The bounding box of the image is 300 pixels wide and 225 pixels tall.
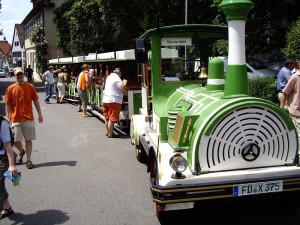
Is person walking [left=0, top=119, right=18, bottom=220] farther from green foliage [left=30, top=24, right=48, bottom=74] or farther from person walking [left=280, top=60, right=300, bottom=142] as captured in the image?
green foliage [left=30, top=24, right=48, bottom=74]

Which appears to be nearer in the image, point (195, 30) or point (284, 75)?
point (195, 30)

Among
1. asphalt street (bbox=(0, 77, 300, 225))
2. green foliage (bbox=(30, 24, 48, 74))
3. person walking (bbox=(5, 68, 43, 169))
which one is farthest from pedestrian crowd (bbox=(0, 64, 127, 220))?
green foliage (bbox=(30, 24, 48, 74))

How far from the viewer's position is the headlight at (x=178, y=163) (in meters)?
4.02

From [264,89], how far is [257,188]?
8.79m

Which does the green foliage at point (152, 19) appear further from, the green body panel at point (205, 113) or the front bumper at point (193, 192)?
the front bumper at point (193, 192)

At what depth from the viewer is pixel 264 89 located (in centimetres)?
1234

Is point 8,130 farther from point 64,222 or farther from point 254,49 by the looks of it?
point 254,49

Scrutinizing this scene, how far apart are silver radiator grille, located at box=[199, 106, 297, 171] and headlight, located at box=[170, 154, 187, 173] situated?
226mm

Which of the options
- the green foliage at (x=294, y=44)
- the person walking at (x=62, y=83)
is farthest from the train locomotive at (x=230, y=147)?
the person walking at (x=62, y=83)

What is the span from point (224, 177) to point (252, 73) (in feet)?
43.1

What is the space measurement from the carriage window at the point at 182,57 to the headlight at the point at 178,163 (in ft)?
7.01

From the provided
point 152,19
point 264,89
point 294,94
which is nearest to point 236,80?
point 294,94

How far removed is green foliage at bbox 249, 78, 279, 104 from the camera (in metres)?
12.3

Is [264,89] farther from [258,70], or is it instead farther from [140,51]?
[140,51]
